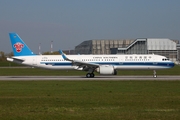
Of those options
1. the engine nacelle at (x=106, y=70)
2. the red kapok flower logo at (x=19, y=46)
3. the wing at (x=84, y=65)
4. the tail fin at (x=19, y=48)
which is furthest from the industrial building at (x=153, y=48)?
the engine nacelle at (x=106, y=70)

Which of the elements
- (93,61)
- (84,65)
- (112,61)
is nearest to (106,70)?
(112,61)

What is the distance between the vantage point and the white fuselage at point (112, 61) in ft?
134

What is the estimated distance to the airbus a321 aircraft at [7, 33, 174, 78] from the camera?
40812 millimetres

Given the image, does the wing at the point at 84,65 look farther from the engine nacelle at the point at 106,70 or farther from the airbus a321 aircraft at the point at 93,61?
the engine nacelle at the point at 106,70

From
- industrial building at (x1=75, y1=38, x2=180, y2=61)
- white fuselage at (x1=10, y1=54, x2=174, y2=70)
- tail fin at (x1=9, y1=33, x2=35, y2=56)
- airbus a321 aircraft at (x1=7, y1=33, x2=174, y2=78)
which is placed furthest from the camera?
industrial building at (x1=75, y1=38, x2=180, y2=61)

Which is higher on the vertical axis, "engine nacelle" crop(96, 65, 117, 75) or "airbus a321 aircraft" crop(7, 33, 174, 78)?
"airbus a321 aircraft" crop(7, 33, 174, 78)

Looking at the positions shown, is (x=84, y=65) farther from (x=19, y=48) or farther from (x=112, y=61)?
(x=19, y=48)

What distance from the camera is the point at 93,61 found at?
42406mm

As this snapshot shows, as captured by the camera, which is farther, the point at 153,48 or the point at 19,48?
the point at 153,48

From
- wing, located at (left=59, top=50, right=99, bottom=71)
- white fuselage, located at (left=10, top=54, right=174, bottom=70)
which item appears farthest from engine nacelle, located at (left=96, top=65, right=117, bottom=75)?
white fuselage, located at (left=10, top=54, right=174, bottom=70)

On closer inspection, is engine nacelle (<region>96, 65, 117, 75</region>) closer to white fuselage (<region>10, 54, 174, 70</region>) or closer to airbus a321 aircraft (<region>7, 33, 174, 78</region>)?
airbus a321 aircraft (<region>7, 33, 174, 78</region>)

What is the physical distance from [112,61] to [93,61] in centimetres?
244
